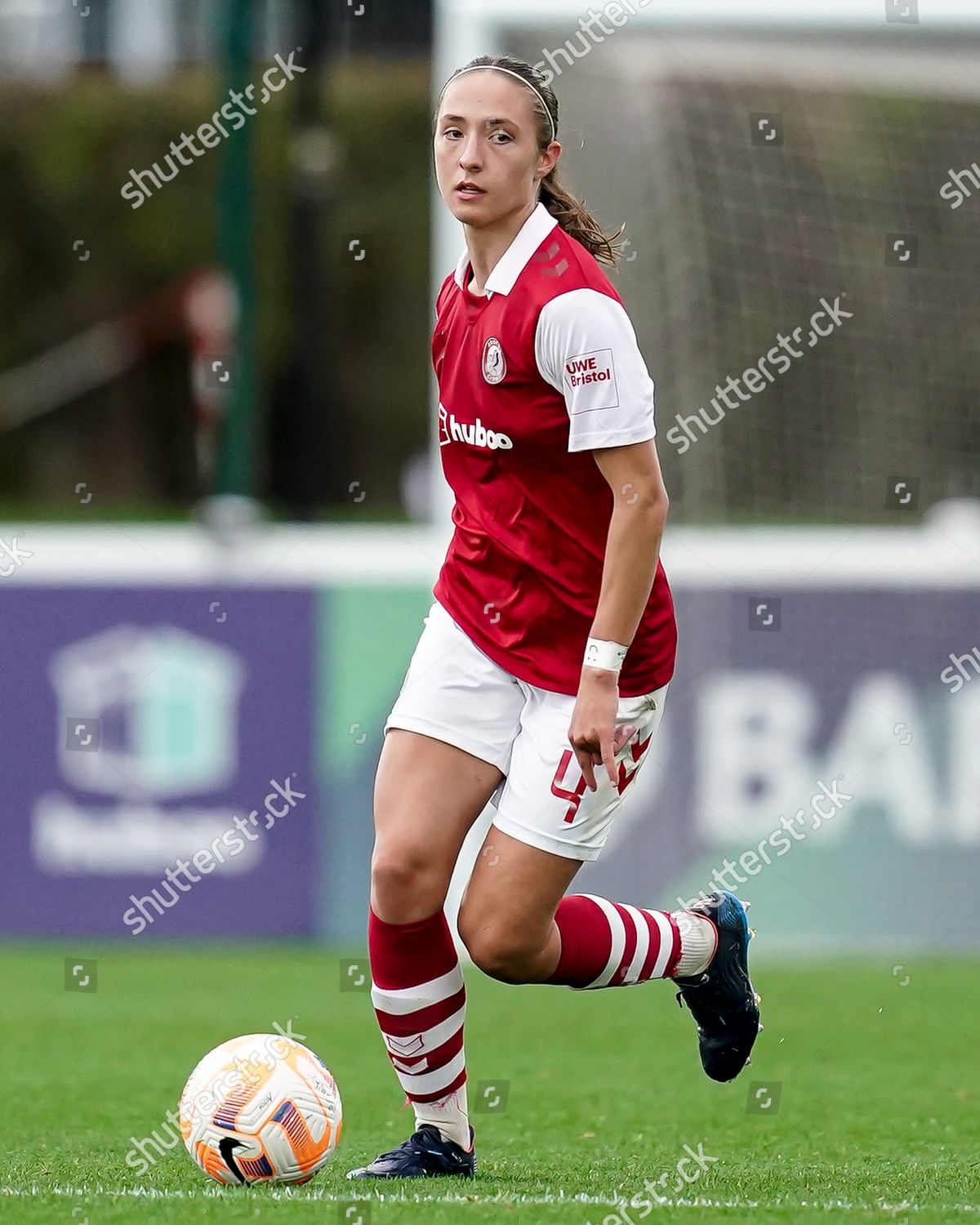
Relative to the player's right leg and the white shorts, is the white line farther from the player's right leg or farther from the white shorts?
the white shorts

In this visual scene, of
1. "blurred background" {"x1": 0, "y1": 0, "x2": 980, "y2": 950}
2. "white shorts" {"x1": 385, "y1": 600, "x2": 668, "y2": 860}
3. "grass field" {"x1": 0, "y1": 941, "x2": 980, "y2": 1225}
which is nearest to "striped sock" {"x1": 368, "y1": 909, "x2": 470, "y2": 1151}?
"grass field" {"x1": 0, "y1": 941, "x2": 980, "y2": 1225}

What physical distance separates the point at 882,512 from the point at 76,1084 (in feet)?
14.8

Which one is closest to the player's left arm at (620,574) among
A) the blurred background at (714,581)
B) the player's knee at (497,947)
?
the player's knee at (497,947)

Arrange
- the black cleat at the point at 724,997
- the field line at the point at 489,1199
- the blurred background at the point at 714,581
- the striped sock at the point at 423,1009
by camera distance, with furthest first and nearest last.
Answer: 1. the blurred background at the point at 714,581
2. the black cleat at the point at 724,997
3. the striped sock at the point at 423,1009
4. the field line at the point at 489,1199

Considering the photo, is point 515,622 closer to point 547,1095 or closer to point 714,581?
point 547,1095

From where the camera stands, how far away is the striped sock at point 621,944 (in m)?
4.40

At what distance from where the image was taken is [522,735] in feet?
14.2

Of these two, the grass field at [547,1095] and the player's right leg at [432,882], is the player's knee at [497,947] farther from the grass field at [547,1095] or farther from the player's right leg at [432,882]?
the grass field at [547,1095]

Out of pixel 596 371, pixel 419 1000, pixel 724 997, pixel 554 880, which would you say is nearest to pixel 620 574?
pixel 596 371

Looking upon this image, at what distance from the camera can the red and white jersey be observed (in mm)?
4051

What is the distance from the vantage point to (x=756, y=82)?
8.76 metres

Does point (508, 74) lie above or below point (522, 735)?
above

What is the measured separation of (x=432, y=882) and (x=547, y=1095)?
183 cm

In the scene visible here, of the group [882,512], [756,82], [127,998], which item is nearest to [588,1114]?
[127,998]
